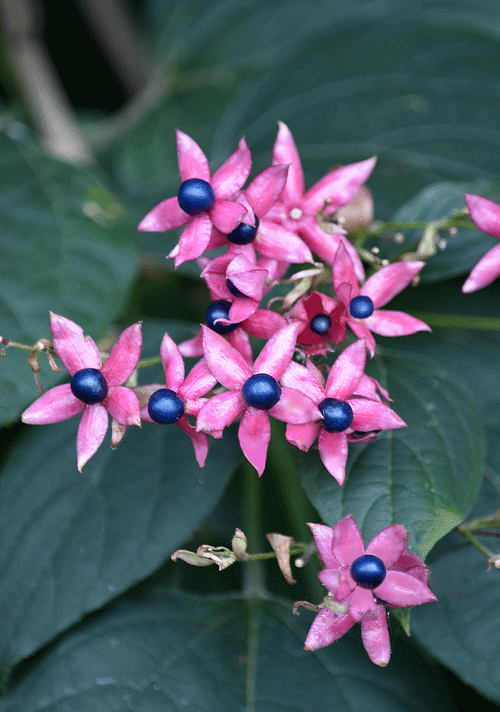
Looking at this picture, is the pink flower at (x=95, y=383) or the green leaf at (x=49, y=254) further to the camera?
the green leaf at (x=49, y=254)

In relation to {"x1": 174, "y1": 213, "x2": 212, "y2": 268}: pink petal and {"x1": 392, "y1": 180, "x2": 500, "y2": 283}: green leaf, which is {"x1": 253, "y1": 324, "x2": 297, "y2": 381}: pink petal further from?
{"x1": 392, "y1": 180, "x2": 500, "y2": 283}: green leaf

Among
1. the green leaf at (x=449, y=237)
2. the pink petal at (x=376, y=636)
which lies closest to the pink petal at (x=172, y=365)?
the pink petal at (x=376, y=636)

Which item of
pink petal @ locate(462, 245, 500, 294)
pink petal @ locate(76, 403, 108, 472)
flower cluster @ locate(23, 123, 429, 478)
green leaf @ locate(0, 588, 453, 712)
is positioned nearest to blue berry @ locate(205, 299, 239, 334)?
flower cluster @ locate(23, 123, 429, 478)

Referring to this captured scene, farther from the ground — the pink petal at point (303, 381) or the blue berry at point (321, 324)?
the blue berry at point (321, 324)

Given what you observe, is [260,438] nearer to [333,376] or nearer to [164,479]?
[333,376]

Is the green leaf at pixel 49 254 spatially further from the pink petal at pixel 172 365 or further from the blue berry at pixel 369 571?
the blue berry at pixel 369 571
